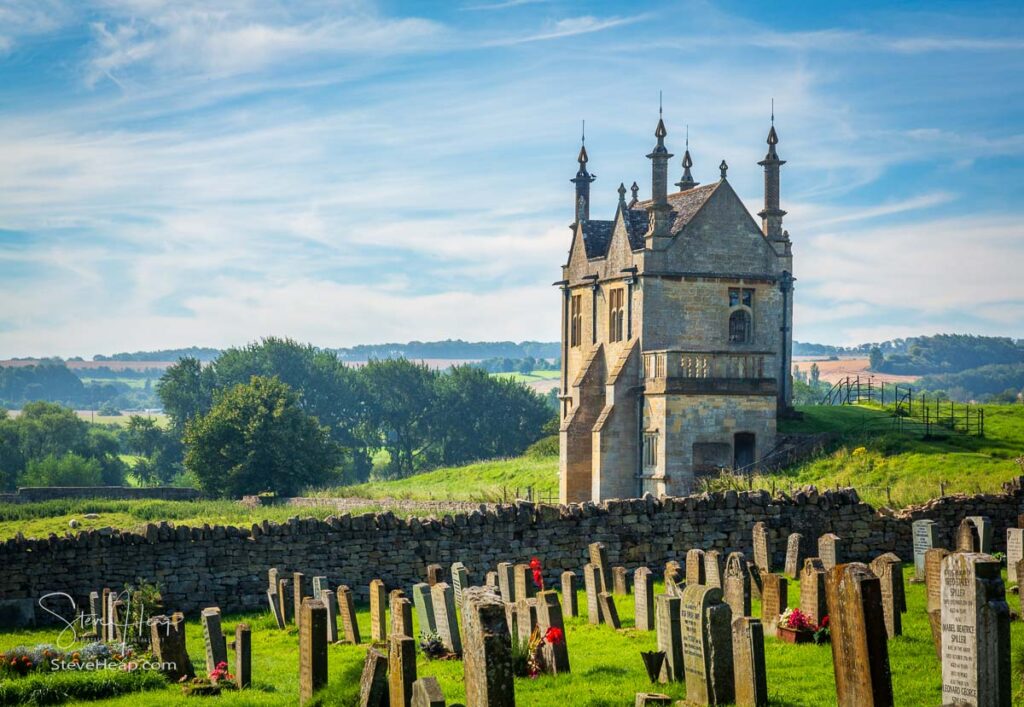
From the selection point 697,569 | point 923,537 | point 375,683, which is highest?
point 923,537

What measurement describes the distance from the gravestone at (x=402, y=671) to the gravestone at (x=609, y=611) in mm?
7441

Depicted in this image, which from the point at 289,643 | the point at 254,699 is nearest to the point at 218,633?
the point at 254,699

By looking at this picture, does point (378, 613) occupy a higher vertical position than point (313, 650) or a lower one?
lower

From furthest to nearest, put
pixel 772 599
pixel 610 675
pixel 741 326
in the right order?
1. pixel 741 326
2. pixel 772 599
3. pixel 610 675

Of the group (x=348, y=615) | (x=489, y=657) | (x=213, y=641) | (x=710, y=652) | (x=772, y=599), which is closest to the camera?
(x=489, y=657)

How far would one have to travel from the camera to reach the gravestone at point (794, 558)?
25203mm

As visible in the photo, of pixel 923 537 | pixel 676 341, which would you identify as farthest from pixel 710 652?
pixel 676 341

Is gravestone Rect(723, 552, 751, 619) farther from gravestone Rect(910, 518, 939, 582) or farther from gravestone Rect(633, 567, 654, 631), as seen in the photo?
gravestone Rect(910, 518, 939, 582)

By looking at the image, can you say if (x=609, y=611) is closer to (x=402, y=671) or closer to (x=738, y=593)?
(x=738, y=593)

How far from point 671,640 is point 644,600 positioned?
4.15m

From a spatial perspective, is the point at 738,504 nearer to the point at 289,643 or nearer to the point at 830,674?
the point at 289,643

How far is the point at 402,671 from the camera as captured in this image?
13.5 m

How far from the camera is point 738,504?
29.1 m

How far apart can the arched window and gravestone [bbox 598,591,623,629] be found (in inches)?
1086
